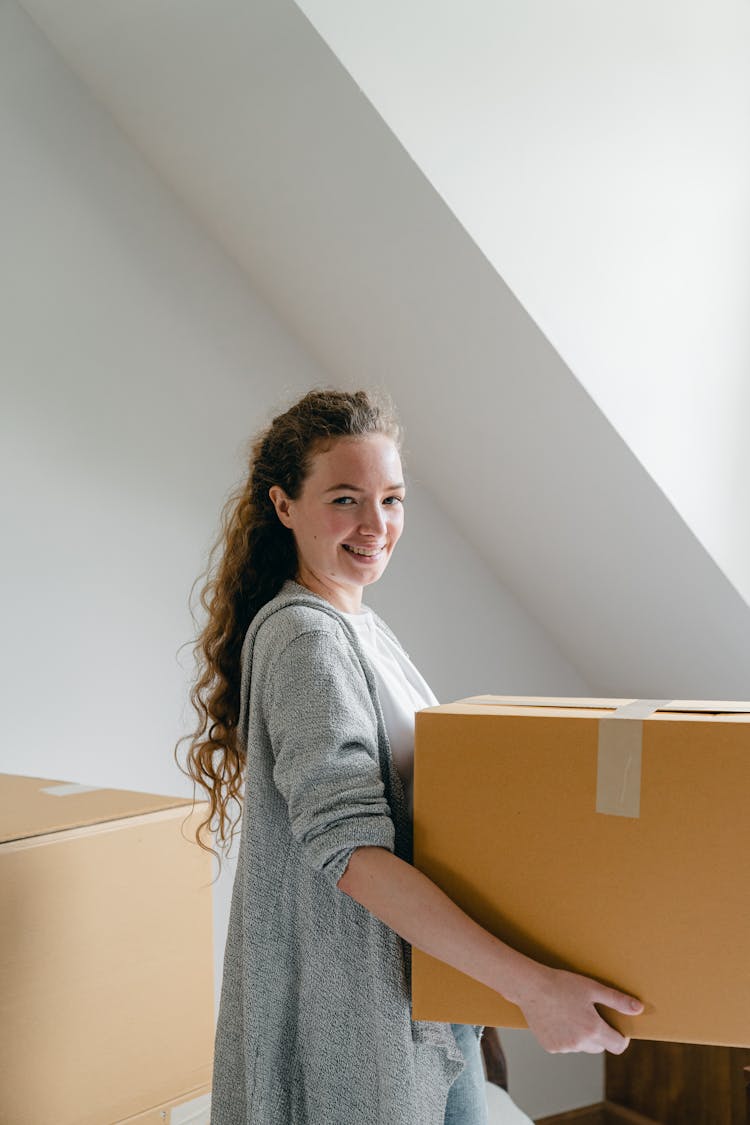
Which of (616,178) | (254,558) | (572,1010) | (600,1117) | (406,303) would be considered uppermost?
(616,178)

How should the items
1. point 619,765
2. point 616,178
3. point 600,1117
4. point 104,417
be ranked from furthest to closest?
1. point 600,1117
2. point 104,417
3. point 616,178
4. point 619,765

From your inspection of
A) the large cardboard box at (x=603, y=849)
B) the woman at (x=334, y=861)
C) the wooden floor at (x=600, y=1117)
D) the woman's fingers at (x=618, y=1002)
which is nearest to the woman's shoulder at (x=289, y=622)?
the woman at (x=334, y=861)

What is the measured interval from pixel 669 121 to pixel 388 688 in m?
1.20

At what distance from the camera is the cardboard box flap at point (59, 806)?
47.2 inches

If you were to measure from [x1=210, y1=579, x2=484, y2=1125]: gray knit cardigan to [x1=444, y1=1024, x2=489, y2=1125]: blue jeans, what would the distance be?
56 millimetres

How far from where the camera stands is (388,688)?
105 centimetres

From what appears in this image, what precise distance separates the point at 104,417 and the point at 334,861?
118 cm

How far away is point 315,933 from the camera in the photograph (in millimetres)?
992

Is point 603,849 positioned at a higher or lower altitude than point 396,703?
lower

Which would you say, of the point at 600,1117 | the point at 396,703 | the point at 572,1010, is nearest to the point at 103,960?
the point at 396,703

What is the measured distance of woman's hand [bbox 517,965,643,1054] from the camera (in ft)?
2.83

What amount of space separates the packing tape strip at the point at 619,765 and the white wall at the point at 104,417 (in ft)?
3.88

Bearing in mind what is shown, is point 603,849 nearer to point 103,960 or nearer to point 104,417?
point 103,960

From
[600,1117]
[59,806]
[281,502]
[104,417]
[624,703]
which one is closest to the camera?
[624,703]
